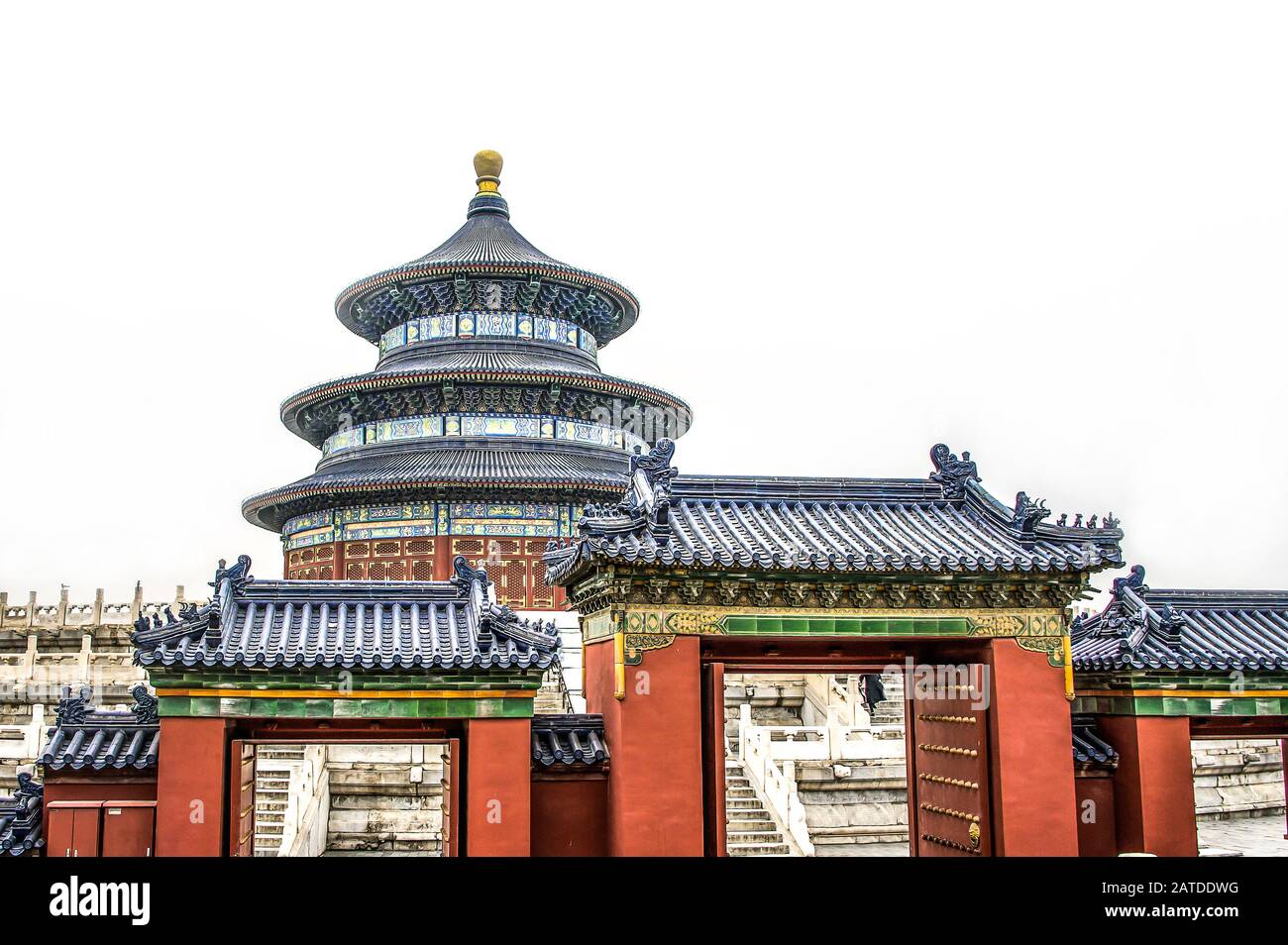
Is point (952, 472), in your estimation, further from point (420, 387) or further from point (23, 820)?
point (420, 387)

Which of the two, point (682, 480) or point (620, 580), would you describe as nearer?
point (620, 580)

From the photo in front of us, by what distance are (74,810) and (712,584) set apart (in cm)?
756

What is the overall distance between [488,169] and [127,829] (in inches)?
1215

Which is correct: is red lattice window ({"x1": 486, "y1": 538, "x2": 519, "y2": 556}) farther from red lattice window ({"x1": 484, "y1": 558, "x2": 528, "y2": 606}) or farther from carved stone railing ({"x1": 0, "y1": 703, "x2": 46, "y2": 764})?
carved stone railing ({"x1": 0, "y1": 703, "x2": 46, "y2": 764})

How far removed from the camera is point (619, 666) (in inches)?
525

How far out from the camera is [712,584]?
13.7 metres

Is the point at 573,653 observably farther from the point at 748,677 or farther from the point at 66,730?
the point at 66,730

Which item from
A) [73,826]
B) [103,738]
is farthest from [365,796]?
[73,826]

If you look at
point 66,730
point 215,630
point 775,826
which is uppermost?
point 215,630

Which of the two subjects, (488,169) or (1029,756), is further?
(488,169)

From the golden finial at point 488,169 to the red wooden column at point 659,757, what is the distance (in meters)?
29.0

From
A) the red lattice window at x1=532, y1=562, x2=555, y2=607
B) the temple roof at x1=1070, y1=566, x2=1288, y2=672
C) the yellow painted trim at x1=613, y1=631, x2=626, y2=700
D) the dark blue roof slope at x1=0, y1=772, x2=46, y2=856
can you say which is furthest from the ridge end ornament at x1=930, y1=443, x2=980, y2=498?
the red lattice window at x1=532, y1=562, x2=555, y2=607
